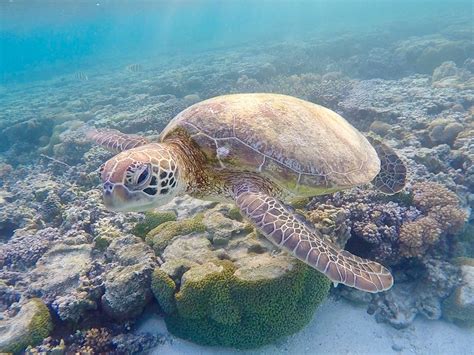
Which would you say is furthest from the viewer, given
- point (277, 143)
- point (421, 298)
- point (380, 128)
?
point (380, 128)

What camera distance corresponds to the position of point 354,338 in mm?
3461

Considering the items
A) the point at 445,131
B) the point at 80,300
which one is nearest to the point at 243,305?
the point at 80,300

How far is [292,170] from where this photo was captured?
3275 millimetres

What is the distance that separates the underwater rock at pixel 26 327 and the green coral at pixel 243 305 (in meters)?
1.56

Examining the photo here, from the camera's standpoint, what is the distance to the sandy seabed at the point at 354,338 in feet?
11.0

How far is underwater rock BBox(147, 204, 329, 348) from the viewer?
318 centimetres

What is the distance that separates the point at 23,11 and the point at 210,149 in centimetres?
5029

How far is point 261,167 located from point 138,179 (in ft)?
4.30

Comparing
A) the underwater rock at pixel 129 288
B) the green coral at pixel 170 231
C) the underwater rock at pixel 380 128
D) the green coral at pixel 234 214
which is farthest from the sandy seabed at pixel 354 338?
the underwater rock at pixel 380 128

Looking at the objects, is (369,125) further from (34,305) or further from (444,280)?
(34,305)

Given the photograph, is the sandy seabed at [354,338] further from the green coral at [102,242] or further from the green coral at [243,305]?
the green coral at [102,242]

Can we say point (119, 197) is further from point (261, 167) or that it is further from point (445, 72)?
point (445, 72)

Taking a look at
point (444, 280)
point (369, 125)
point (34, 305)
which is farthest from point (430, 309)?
point (369, 125)

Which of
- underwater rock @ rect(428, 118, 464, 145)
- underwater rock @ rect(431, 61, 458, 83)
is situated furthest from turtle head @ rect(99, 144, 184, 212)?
underwater rock @ rect(431, 61, 458, 83)
